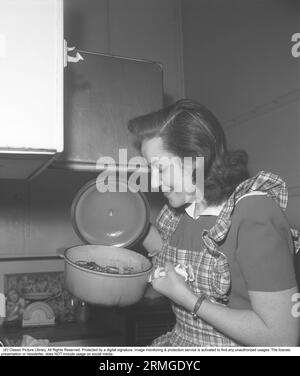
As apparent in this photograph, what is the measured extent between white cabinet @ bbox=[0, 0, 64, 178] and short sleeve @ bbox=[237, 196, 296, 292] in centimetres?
40

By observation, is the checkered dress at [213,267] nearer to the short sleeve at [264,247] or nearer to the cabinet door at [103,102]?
the short sleeve at [264,247]

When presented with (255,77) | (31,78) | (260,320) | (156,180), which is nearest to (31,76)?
(31,78)

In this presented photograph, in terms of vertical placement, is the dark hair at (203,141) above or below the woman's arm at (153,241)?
above

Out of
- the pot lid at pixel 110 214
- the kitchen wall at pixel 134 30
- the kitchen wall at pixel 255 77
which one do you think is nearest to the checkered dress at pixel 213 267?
the pot lid at pixel 110 214

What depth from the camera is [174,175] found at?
101cm

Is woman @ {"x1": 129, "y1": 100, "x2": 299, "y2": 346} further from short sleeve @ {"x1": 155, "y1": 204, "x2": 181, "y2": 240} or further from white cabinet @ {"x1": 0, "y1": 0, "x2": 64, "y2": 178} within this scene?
white cabinet @ {"x1": 0, "y1": 0, "x2": 64, "y2": 178}

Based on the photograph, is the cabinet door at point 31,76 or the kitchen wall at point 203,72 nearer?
the cabinet door at point 31,76

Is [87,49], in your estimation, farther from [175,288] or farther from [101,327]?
[175,288]

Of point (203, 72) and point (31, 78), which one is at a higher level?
point (203, 72)

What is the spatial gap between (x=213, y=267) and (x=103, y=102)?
57 centimetres

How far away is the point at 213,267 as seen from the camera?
0.96 m

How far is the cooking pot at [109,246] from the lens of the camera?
1007mm

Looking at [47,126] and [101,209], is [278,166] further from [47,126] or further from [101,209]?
[47,126]

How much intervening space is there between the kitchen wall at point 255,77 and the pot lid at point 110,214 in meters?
0.41
